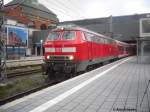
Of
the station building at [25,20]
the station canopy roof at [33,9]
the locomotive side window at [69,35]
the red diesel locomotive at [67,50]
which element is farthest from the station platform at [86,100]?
the station canopy roof at [33,9]

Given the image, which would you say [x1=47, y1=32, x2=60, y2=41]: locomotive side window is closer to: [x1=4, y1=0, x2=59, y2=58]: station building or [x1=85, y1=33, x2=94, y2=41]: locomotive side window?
[x1=85, y1=33, x2=94, y2=41]: locomotive side window

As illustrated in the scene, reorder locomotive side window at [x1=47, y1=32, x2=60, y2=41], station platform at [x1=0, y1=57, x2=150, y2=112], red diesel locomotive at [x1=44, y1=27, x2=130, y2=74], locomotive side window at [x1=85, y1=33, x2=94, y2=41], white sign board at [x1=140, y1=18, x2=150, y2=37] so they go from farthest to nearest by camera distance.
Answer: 1. white sign board at [x1=140, y1=18, x2=150, y2=37]
2. locomotive side window at [x1=85, y1=33, x2=94, y2=41]
3. locomotive side window at [x1=47, y1=32, x2=60, y2=41]
4. red diesel locomotive at [x1=44, y1=27, x2=130, y2=74]
5. station platform at [x1=0, y1=57, x2=150, y2=112]

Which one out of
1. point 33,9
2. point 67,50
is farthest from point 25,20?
point 67,50

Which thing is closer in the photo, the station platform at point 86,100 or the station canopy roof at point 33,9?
the station platform at point 86,100

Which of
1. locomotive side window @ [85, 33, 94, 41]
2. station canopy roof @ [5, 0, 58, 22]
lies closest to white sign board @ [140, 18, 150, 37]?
Result: locomotive side window @ [85, 33, 94, 41]

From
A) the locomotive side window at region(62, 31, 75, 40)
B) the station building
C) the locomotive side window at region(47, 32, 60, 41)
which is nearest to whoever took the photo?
the locomotive side window at region(62, 31, 75, 40)

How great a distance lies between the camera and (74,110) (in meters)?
6.86

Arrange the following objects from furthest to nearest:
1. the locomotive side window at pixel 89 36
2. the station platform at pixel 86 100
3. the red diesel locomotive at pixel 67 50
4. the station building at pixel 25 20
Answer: the station building at pixel 25 20
the locomotive side window at pixel 89 36
the red diesel locomotive at pixel 67 50
the station platform at pixel 86 100

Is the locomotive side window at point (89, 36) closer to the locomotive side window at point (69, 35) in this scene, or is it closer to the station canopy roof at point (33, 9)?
the locomotive side window at point (69, 35)

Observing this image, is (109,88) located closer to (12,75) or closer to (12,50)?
(12,75)

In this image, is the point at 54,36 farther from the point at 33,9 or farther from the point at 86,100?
the point at 33,9

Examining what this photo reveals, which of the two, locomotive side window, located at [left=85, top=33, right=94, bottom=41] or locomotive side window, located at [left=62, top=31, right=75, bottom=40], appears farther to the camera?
locomotive side window, located at [left=85, top=33, right=94, bottom=41]

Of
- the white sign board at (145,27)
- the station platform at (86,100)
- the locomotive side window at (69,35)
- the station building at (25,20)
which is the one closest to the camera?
the station platform at (86,100)

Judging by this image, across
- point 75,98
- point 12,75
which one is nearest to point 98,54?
point 12,75
